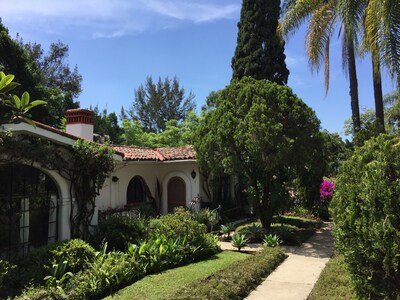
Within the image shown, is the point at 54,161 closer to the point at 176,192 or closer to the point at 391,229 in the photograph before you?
the point at 391,229

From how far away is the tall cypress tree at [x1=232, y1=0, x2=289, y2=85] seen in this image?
22656 millimetres

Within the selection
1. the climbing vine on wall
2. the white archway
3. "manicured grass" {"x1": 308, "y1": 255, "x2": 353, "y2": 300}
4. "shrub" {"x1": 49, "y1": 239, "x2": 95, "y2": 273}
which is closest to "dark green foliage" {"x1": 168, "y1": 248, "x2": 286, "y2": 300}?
"manicured grass" {"x1": 308, "y1": 255, "x2": 353, "y2": 300}

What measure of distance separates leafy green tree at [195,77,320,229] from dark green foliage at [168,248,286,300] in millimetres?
3530

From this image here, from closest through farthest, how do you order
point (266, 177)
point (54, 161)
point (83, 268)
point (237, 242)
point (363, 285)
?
1. point (363, 285)
2. point (83, 268)
3. point (54, 161)
4. point (237, 242)
5. point (266, 177)

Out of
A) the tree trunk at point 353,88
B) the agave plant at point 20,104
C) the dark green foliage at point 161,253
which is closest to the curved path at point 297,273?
the dark green foliage at point 161,253

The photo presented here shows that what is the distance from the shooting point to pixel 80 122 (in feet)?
44.5

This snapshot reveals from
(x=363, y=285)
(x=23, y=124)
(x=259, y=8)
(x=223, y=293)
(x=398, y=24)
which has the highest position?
(x=259, y=8)

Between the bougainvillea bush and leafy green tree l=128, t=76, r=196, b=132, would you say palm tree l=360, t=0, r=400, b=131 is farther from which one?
leafy green tree l=128, t=76, r=196, b=132

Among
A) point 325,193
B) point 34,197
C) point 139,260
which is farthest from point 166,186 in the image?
point 139,260

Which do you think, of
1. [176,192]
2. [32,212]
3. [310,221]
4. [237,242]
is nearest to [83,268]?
[32,212]

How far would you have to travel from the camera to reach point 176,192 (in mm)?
18141

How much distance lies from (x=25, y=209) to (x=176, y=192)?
9518 millimetres

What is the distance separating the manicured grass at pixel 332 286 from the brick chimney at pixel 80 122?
921 centimetres

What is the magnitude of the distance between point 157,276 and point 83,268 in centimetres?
156
